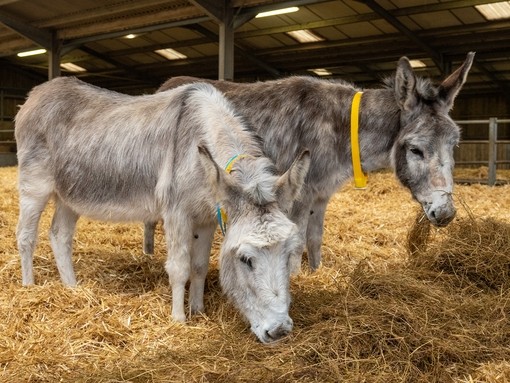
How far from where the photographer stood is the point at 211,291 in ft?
15.2

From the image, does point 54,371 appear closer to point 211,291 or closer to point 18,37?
point 211,291

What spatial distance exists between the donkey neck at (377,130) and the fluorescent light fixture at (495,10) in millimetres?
10321

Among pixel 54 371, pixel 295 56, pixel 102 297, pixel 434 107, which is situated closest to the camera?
pixel 54 371

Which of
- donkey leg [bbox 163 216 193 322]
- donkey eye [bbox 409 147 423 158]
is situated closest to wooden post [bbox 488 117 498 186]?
donkey eye [bbox 409 147 423 158]

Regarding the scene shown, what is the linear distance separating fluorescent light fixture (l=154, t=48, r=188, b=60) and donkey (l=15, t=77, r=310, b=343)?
15.7m

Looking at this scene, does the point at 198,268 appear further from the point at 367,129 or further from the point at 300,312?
the point at 367,129

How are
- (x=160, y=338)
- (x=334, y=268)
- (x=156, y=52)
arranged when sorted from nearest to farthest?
(x=160, y=338) → (x=334, y=268) → (x=156, y=52)

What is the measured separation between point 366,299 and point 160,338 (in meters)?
1.37

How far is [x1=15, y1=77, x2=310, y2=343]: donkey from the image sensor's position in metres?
3.32

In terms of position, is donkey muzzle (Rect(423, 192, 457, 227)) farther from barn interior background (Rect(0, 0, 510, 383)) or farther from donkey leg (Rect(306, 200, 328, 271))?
donkey leg (Rect(306, 200, 328, 271))

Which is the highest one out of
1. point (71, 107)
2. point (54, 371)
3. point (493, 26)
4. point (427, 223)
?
point (493, 26)

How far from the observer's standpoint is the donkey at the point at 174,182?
3324 millimetres

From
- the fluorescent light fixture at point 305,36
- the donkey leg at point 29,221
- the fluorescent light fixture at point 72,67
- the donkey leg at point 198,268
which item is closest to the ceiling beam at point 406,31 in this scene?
the fluorescent light fixture at point 305,36

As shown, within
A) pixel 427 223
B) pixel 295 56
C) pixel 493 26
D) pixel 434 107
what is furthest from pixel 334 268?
pixel 295 56
